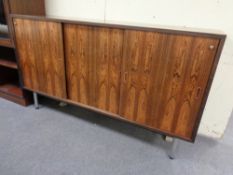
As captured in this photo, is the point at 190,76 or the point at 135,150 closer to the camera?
the point at 190,76

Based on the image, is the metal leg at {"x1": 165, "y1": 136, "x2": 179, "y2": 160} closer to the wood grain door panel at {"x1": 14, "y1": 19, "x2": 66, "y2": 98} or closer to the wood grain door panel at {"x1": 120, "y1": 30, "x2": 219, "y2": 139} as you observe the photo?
the wood grain door panel at {"x1": 120, "y1": 30, "x2": 219, "y2": 139}

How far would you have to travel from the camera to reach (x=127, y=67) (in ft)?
4.57

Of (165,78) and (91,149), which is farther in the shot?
(91,149)

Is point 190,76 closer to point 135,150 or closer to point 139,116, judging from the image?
point 139,116

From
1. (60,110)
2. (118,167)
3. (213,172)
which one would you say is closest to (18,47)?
(60,110)

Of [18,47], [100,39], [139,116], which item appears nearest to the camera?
[100,39]

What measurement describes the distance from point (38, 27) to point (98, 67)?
699mm

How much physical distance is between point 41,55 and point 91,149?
1.05 m

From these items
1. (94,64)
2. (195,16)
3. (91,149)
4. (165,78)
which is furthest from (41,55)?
(195,16)

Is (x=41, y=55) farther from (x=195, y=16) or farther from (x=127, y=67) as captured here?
(x=195, y=16)

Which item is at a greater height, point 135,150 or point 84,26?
point 84,26

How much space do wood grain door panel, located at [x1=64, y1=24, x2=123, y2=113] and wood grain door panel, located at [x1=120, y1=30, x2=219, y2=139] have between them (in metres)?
0.09

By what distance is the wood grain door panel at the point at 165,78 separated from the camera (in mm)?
1161

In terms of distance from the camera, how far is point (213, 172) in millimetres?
1437
